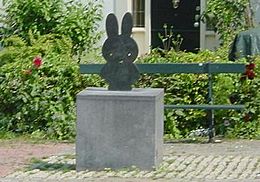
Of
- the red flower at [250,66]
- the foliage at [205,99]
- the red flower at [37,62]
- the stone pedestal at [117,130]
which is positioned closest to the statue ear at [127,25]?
the stone pedestal at [117,130]

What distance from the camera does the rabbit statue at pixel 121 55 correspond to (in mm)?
9930

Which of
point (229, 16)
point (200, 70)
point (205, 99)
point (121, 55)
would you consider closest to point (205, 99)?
point (205, 99)

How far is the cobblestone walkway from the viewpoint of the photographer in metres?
9.23

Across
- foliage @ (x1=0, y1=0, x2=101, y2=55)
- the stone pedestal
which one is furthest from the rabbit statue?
foliage @ (x1=0, y1=0, x2=101, y2=55)

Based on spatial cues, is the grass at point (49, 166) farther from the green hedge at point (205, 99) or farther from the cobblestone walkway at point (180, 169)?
the green hedge at point (205, 99)

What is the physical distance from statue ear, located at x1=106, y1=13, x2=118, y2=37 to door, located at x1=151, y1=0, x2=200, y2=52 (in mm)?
7437

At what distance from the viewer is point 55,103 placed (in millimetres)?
12695

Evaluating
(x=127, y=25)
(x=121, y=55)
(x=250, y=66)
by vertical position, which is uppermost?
(x=127, y=25)

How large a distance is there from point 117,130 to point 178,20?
8.57 meters

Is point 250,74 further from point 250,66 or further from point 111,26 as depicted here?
point 111,26

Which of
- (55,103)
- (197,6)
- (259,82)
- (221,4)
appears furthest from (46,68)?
(197,6)

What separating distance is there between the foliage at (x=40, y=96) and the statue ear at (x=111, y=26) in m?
2.74

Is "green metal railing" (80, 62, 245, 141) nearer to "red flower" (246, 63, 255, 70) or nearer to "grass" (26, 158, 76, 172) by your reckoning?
"red flower" (246, 63, 255, 70)

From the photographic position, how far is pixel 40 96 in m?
12.8
